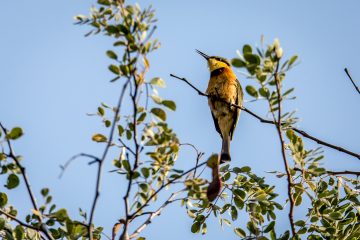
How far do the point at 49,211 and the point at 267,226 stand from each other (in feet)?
4.11

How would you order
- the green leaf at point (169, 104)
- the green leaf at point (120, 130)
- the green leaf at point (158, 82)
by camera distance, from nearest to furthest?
the green leaf at point (158, 82) < the green leaf at point (169, 104) < the green leaf at point (120, 130)

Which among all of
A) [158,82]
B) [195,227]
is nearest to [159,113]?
[158,82]

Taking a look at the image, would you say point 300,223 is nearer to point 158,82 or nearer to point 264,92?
point 264,92

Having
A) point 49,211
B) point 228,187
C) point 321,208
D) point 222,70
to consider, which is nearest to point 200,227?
point 228,187

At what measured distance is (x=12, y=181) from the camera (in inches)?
109

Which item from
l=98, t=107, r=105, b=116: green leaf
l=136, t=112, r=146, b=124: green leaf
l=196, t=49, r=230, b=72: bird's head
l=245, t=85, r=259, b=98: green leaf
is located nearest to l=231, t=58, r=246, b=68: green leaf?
l=245, t=85, r=259, b=98: green leaf

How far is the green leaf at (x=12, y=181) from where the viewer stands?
2.75 meters

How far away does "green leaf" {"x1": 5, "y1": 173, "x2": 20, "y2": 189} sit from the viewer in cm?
275

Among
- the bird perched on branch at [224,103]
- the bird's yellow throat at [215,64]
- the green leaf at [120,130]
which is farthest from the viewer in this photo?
the bird's yellow throat at [215,64]

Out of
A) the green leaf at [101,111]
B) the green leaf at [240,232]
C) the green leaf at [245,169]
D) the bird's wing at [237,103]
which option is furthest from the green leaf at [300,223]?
the bird's wing at [237,103]

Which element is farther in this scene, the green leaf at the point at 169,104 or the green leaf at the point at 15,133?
the green leaf at the point at 169,104

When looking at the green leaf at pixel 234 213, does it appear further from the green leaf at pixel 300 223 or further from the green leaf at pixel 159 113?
the green leaf at pixel 159 113

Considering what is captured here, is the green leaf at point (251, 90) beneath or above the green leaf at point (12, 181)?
above

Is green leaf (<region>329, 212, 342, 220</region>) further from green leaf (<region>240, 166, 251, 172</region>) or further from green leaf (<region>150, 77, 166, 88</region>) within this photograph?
green leaf (<region>150, 77, 166, 88</region>)
